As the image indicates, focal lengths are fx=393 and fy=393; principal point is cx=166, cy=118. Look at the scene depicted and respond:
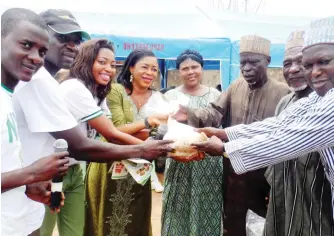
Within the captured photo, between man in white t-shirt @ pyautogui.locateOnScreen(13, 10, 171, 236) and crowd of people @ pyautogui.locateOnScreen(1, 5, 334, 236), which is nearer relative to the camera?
crowd of people @ pyautogui.locateOnScreen(1, 5, 334, 236)

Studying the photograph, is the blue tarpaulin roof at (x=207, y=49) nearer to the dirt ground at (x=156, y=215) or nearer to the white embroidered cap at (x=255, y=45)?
the dirt ground at (x=156, y=215)

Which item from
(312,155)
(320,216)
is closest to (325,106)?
(312,155)

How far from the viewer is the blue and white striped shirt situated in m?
2.02

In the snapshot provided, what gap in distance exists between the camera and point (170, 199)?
148 inches

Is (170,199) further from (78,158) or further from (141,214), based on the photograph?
(78,158)

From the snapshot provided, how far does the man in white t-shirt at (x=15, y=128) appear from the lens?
1664 millimetres

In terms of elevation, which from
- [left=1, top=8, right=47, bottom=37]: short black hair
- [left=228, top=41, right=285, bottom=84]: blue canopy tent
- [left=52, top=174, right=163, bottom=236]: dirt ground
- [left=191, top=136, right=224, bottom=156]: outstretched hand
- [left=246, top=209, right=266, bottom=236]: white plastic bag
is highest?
[left=228, top=41, right=285, bottom=84]: blue canopy tent

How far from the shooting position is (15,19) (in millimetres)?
1838

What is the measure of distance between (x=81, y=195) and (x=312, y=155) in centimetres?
168

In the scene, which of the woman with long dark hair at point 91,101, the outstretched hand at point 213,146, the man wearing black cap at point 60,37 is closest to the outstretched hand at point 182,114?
the woman with long dark hair at point 91,101

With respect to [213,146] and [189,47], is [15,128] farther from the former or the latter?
[189,47]

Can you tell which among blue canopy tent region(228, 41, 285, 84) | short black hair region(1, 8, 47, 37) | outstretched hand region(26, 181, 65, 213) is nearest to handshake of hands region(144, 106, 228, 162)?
outstretched hand region(26, 181, 65, 213)

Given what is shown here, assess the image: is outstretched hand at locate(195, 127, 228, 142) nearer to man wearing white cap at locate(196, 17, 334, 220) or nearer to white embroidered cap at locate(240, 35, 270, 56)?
→ man wearing white cap at locate(196, 17, 334, 220)

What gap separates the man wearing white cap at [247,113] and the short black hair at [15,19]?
183 cm
